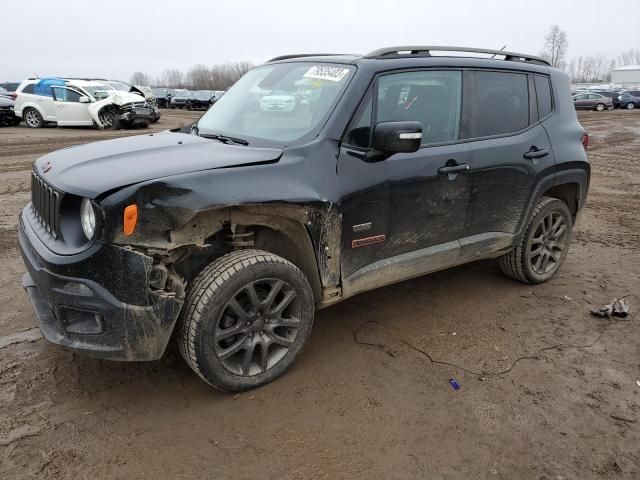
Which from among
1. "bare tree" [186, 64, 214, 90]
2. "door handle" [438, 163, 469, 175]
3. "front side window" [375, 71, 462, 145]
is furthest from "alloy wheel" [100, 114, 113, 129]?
"bare tree" [186, 64, 214, 90]

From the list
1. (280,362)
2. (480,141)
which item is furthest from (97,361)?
(480,141)

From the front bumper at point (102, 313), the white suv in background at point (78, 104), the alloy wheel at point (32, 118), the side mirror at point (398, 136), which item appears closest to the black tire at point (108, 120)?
the white suv in background at point (78, 104)

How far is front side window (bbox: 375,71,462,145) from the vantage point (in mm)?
3406

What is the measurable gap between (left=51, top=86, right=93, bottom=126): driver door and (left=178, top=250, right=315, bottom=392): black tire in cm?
1791

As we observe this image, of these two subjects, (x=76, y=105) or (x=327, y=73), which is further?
(x=76, y=105)

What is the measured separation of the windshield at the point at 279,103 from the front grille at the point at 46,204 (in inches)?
45.6

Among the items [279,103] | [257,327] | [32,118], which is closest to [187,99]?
[32,118]

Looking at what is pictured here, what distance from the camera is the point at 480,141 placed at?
3844 mm

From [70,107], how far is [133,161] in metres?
18.0

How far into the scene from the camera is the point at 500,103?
159 inches

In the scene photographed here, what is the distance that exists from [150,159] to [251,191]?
616 mm

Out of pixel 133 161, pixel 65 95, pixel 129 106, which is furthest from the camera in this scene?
pixel 65 95

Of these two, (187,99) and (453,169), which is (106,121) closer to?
(453,169)

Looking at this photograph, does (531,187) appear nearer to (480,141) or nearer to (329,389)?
(480,141)
